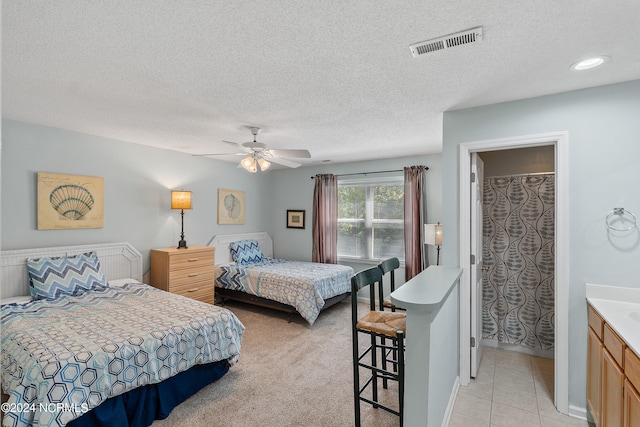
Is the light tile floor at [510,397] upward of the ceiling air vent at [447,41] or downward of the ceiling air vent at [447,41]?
downward

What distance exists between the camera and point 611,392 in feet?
6.70

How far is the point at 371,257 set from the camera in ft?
18.7

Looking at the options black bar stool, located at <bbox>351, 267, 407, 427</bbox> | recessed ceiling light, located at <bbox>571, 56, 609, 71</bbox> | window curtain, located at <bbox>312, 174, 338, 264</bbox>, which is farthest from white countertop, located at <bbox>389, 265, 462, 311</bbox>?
window curtain, located at <bbox>312, 174, 338, 264</bbox>

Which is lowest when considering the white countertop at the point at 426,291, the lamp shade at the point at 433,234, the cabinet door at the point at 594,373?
the cabinet door at the point at 594,373

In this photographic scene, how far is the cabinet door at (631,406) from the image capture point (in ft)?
5.62

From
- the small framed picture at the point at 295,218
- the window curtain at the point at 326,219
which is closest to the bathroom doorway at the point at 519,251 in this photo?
the window curtain at the point at 326,219

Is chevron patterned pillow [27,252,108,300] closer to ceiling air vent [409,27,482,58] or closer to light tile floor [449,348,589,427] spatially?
light tile floor [449,348,589,427]

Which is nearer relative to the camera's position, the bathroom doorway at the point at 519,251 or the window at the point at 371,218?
the bathroom doorway at the point at 519,251

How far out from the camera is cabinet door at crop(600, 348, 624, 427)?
6.25 feet

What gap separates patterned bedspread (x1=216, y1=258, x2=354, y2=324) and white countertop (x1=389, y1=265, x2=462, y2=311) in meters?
1.91

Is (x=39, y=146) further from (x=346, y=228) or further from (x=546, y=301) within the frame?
(x=546, y=301)

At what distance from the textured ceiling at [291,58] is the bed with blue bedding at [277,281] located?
2.14 m

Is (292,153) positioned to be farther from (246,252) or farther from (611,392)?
(611,392)

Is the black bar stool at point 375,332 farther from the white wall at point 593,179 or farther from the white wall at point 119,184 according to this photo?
the white wall at point 119,184
